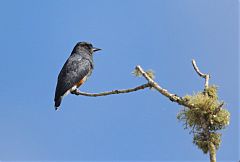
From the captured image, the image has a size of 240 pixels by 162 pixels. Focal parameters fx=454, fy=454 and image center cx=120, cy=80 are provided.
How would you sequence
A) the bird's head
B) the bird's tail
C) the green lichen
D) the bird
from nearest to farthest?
the green lichen → the bird's tail → the bird → the bird's head

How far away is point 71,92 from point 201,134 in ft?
10.3

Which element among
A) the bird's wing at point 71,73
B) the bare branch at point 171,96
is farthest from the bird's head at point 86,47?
the bare branch at point 171,96

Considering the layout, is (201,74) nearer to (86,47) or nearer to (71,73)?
(71,73)

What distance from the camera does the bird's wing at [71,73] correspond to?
241 inches

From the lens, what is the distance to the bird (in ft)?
20.0

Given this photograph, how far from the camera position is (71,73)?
637cm

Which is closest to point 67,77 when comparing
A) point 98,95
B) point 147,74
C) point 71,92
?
point 71,92

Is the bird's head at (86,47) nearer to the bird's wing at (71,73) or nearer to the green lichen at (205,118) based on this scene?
the bird's wing at (71,73)

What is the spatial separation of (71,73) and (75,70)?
89 millimetres

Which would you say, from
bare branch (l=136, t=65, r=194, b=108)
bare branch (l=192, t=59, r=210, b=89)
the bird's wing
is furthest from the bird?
bare branch (l=136, t=65, r=194, b=108)

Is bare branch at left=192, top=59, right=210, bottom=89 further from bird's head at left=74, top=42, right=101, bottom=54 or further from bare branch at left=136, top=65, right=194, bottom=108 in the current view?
bird's head at left=74, top=42, right=101, bottom=54

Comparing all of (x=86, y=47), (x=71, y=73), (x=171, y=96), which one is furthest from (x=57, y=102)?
(x=171, y=96)

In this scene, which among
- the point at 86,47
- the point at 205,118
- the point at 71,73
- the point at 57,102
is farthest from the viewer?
the point at 86,47

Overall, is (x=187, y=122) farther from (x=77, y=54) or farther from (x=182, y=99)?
(x=77, y=54)
